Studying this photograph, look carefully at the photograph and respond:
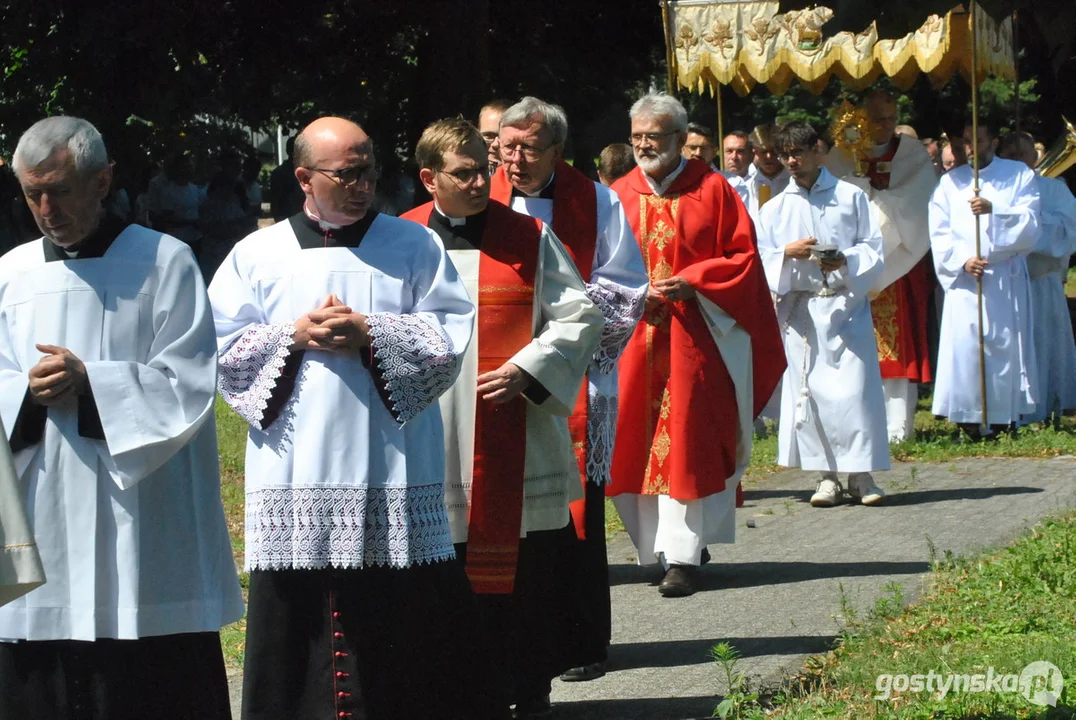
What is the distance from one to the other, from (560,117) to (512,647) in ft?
6.21

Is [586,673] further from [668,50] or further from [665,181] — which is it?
[668,50]

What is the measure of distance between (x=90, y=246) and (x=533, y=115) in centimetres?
204

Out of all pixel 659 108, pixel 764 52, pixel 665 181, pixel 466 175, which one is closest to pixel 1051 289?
pixel 764 52

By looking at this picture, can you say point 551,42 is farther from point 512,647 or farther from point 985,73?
point 512,647

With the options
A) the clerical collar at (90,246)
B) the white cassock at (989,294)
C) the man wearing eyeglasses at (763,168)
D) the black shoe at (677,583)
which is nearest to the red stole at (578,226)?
the black shoe at (677,583)

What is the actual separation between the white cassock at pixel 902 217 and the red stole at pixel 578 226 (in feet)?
19.7

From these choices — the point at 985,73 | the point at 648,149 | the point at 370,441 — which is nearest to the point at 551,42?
the point at 985,73

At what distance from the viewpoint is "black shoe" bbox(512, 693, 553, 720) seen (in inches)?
227

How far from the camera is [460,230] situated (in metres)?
5.71

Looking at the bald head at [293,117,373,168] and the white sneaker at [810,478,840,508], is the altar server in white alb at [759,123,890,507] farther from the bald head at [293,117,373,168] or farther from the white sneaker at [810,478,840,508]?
the bald head at [293,117,373,168]

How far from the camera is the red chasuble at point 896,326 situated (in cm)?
1222

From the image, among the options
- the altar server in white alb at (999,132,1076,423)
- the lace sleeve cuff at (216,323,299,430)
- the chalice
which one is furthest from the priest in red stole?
the altar server in white alb at (999,132,1076,423)

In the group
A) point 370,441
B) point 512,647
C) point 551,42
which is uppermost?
point 551,42

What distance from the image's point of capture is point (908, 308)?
12.5 meters
